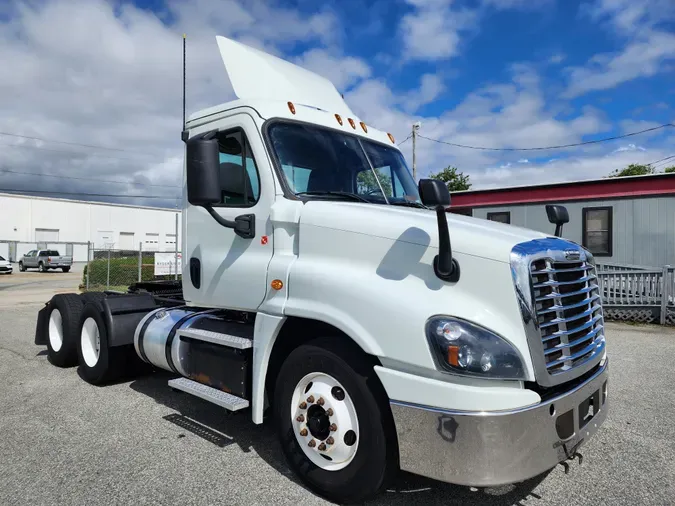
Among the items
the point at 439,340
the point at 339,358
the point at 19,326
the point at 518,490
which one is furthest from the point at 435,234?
the point at 19,326

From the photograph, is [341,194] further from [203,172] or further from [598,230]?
[598,230]

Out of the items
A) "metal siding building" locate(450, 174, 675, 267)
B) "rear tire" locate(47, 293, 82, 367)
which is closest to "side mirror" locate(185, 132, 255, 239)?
"rear tire" locate(47, 293, 82, 367)

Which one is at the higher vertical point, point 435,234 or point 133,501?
point 435,234

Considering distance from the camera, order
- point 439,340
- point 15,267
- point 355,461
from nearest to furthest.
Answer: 1. point 439,340
2. point 355,461
3. point 15,267

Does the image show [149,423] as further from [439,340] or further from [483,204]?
[483,204]

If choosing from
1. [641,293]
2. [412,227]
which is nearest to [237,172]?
[412,227]

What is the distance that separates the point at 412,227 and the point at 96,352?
459 cm

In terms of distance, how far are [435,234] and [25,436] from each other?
3.83 m

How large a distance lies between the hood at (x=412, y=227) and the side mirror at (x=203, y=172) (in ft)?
2.09

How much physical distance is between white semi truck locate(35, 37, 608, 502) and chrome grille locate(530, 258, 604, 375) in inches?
0.6

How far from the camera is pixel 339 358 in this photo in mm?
3074

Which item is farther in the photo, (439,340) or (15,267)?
(15,267)

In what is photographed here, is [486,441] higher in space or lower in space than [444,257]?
lower

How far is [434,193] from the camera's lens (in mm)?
2674
